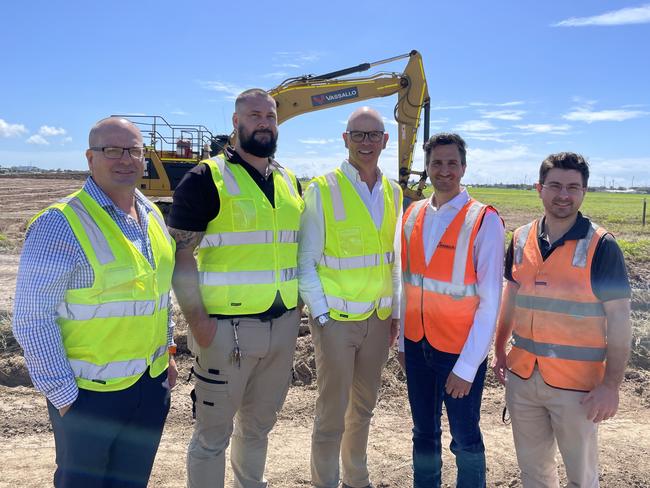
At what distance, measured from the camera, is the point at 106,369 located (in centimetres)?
254

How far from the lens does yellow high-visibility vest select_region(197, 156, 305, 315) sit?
10.5 ft

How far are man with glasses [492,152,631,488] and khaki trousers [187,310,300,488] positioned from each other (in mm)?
1508

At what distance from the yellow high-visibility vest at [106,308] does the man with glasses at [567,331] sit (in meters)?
2.18

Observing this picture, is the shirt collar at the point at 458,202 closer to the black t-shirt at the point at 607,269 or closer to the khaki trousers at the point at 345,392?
the black t-shirt at the point at 607,269

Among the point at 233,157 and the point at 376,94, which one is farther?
the point at 376,94

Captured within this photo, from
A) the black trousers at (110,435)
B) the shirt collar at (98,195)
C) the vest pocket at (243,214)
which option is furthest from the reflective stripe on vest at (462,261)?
the shirt collar at (98,195)

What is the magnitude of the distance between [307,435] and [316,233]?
2.06 m

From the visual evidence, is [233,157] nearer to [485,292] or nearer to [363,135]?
[363,135]

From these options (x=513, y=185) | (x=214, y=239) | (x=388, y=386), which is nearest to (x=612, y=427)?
(x=388, y=386)

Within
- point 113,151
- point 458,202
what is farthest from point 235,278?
point 458,202

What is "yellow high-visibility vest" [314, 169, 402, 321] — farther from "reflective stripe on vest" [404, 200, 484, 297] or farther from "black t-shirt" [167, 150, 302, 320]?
"black t-shirt" [167, 150, 302, 320]

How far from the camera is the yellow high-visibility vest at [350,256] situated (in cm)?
349

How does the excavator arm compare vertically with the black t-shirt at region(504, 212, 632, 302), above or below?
above

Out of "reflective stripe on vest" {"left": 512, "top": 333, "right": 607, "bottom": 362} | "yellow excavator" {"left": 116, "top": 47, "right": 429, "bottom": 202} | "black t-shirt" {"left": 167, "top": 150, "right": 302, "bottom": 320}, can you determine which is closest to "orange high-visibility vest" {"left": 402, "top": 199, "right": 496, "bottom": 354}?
"reflective stripe on vest" {"left": 512, "top": 333, "right": 607, "bottom": 362}
